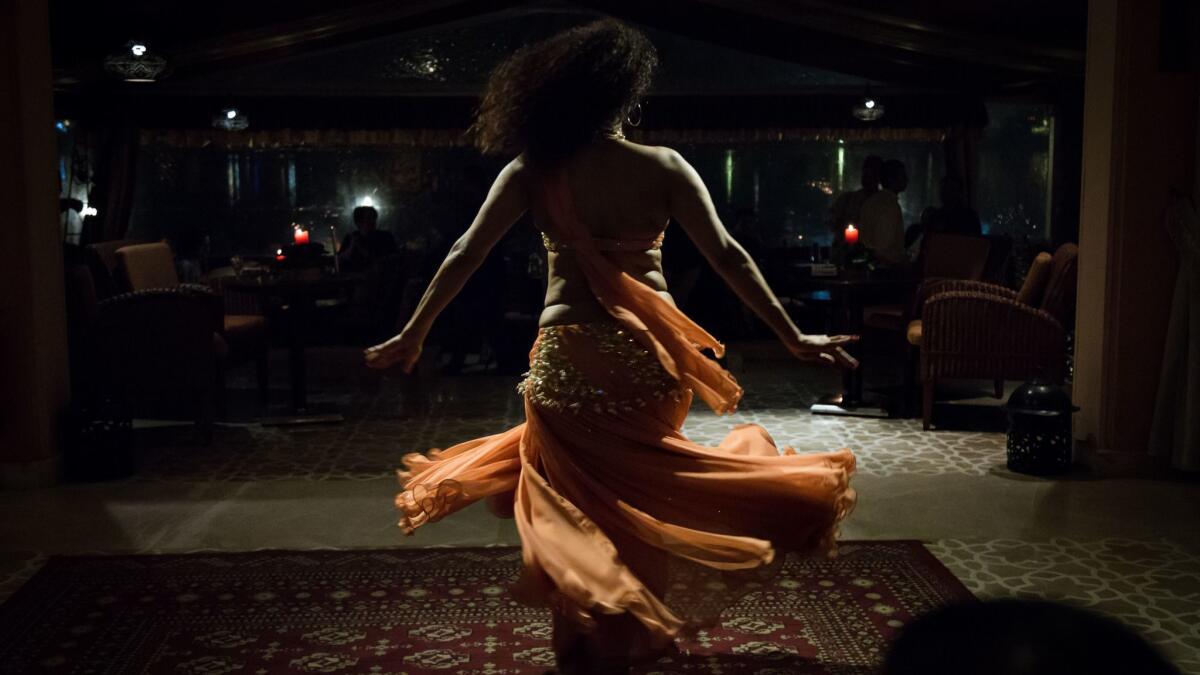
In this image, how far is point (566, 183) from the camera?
9.32 ft

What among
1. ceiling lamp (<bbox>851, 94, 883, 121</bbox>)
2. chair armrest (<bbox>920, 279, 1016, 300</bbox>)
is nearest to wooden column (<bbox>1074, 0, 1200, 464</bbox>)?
chair armrest (<bbox>920, 279, 1016, 300</bbox>)

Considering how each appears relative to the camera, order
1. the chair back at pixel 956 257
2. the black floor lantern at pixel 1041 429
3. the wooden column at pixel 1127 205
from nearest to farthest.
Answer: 1. the wooden column at pixel 1127 205
2. the black floor lantern at pixel 1041 429
3. the chair back at pixel 956 257

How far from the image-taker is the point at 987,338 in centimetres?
610

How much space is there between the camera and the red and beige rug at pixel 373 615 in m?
3.27

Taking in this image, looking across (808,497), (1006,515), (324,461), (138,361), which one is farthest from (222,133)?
(808,497)

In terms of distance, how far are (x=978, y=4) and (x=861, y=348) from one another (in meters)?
3.14

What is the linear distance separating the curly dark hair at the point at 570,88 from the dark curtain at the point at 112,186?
29.7 ft

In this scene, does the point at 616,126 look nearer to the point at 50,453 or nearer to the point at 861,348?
the point at 50,453

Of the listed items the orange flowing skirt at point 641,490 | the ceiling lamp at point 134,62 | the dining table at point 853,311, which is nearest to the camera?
the orange flowing skirt at point 641,490

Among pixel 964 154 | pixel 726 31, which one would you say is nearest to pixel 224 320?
pixel 726 31

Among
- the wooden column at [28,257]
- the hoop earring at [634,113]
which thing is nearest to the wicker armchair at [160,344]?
the wooden column at [28,257]

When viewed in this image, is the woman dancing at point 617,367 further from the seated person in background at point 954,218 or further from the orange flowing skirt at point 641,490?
the seated person in background at point 954,218

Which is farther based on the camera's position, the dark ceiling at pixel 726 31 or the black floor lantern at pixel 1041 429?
the dark ceiling at pixel 726 31

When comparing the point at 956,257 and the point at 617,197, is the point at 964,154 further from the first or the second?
the point at 617,197
